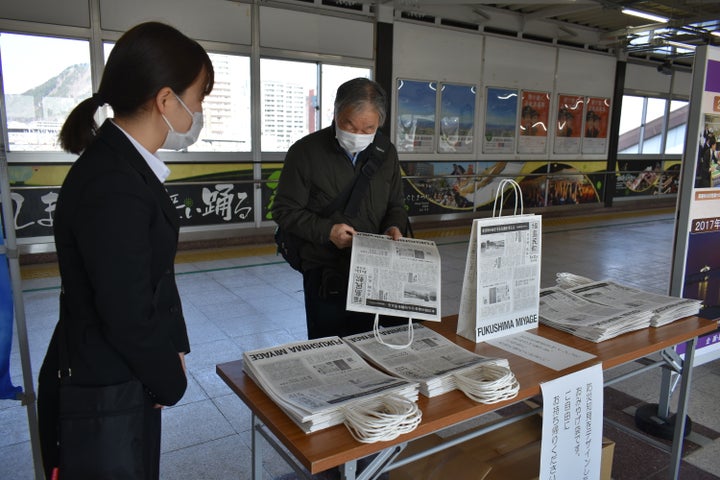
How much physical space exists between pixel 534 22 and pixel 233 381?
8809 mm

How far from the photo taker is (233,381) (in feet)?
4.45

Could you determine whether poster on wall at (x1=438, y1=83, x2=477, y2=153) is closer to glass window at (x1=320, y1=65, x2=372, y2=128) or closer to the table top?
glass window at (x1=320, y1=65, x2=372, y2=128)

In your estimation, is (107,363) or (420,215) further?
(420,215)

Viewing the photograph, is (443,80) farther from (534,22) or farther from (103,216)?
(103,216)

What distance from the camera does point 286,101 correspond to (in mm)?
6633

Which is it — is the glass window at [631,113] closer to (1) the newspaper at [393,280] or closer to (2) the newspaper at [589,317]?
(2) the newspaper at [589,317]

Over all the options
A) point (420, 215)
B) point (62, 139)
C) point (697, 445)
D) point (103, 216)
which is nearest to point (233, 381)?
point (103, 216)

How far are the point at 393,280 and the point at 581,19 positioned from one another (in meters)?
9.06

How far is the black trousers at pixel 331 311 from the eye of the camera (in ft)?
6.47

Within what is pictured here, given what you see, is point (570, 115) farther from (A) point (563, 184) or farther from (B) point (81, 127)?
(B) point (81, 127)

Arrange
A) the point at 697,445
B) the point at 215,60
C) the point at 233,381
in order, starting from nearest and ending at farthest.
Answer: the point at 233,381, the point at 697,445, the point at 215,60


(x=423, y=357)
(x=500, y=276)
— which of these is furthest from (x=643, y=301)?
(x=423, y=357)

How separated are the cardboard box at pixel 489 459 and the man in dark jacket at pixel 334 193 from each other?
511mm

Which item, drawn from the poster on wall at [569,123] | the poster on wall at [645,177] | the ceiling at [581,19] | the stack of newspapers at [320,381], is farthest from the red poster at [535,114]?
the stack of newspapers at [320,381]
